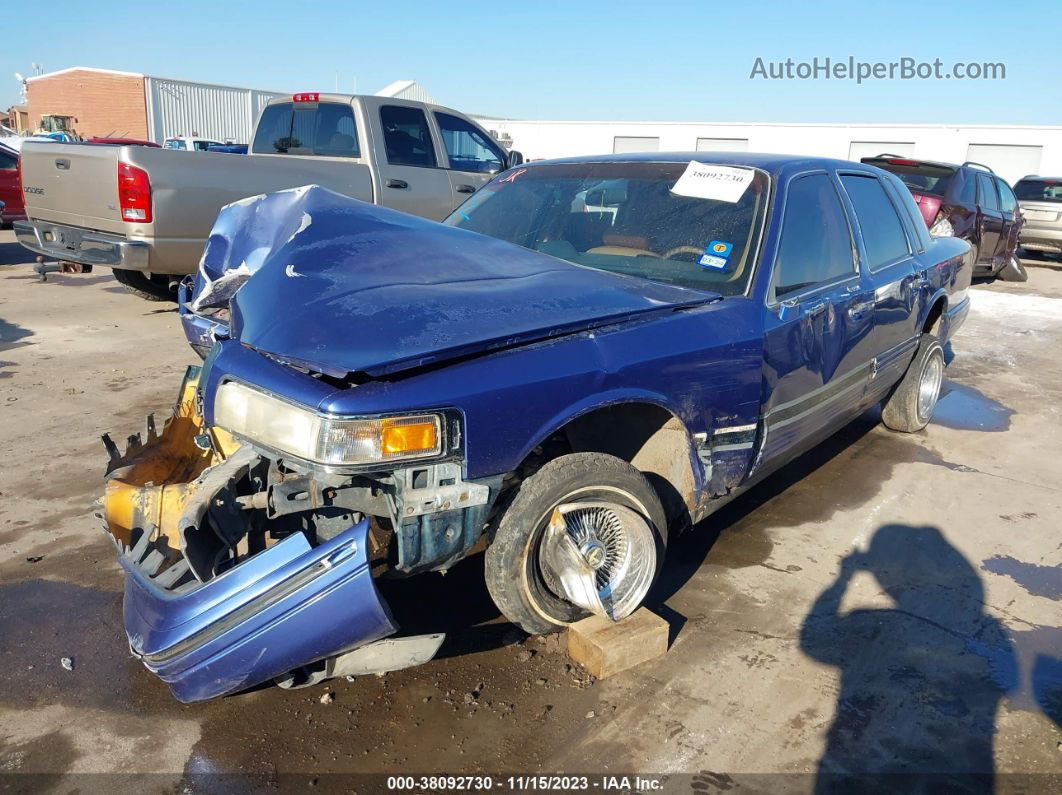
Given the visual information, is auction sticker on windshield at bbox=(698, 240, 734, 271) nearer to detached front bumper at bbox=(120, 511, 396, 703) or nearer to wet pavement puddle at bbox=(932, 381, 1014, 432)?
detached front bumper at bbox=(120, 511, 396, 703)

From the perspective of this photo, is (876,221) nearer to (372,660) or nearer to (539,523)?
(539,523)

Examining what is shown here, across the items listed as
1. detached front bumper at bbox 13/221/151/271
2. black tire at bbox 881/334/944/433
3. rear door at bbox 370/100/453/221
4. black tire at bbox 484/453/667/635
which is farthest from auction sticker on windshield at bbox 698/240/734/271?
detached front bumper at bbox 13/221/151/271

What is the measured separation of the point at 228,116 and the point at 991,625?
35.5 meters

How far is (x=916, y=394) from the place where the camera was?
Result: 532 cm

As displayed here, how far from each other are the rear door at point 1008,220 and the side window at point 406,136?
9282mm

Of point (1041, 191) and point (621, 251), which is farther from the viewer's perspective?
point (1041, 191)

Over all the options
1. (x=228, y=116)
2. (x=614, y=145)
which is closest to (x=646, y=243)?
(x=614, y=145)

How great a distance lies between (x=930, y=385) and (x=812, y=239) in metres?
2.48

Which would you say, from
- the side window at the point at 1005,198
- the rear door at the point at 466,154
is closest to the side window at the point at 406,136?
the rear door at the point at 466,154

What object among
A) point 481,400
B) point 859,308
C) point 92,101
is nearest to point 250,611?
point 481,400

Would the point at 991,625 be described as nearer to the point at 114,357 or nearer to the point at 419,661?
the point at 419,661

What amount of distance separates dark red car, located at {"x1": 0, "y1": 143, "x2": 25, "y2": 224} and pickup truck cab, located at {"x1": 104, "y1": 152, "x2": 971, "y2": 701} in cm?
1190

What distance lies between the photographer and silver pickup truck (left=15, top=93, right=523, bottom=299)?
6449 millimetres

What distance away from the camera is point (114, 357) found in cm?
645
